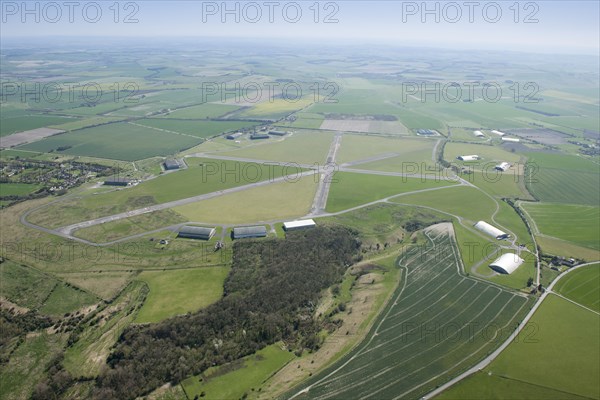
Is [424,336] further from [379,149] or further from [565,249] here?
[379,149]

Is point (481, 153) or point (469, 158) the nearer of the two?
point (469, 158)

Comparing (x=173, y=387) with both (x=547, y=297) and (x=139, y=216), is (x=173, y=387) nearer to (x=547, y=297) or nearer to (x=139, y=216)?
(x=139, y=216)

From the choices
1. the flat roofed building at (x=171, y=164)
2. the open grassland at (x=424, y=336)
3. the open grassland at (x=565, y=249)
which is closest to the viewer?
the open grassland at (x=424, y=336)

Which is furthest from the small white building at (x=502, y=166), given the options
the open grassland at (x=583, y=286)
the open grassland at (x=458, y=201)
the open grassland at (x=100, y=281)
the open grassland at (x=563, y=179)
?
the open grassland at (x=100, y=281)

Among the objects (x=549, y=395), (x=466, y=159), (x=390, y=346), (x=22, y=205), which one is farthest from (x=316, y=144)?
(x=549, y=395)

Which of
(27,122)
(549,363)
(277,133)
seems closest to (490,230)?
(549,363)

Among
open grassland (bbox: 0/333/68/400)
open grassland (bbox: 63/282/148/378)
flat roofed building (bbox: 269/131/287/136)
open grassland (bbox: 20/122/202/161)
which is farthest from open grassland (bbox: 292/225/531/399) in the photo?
open grassland (bbox: 20/122/202/161)

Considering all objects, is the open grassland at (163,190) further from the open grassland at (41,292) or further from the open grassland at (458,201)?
the open grassland at (458,201)
